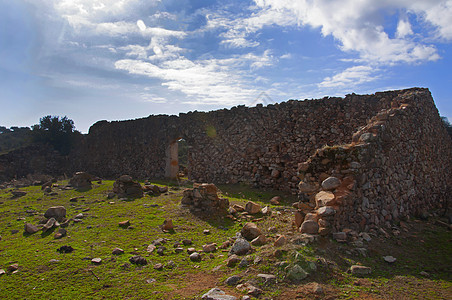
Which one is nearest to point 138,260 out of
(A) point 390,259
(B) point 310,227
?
(B) point 310,227

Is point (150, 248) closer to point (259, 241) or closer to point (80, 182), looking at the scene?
point (259, 241)

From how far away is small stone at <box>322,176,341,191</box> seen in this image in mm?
5258

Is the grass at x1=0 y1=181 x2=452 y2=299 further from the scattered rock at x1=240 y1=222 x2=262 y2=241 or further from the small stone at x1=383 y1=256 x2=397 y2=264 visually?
the scattered rock at x1=240 y1=222 x2=262 y2=241

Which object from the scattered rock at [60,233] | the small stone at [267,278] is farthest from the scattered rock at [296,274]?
the scattered rock at [60,233]

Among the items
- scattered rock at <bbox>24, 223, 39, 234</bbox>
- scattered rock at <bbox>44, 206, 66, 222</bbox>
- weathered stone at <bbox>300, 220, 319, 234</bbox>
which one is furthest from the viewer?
scattered rock at <bbox>44, 206, 66, 222</bbox>

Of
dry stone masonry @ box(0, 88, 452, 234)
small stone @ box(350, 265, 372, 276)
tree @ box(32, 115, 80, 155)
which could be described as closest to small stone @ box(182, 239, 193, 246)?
dry stone masonry @ box(0, 88, 452, 234)

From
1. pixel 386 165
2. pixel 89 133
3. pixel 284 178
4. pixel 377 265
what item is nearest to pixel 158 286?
pixel 377 265

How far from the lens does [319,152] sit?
231 inches

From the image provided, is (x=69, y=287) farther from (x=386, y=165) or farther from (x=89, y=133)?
(x=89, y=133)

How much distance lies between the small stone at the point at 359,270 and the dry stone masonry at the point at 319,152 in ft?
2.65

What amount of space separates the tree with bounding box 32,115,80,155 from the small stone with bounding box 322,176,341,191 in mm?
21833

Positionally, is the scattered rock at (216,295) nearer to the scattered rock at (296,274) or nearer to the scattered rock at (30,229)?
the scattered rock at (296,274)

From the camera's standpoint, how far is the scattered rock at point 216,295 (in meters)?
3.29

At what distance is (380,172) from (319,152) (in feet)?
3.89
